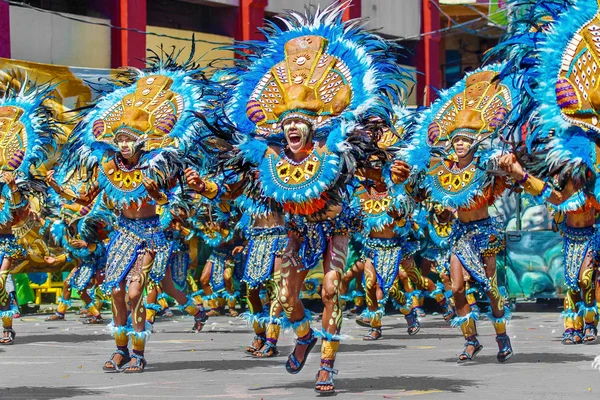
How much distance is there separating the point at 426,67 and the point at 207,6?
815 cm

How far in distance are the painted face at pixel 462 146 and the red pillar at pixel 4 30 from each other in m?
11.6

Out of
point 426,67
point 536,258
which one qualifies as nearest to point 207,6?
point 426,67

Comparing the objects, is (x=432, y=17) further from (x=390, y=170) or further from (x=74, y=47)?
(x=390, y=170)

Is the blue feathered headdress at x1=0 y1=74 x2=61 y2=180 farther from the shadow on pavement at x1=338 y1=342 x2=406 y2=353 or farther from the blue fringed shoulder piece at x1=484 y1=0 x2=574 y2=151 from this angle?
the blue fringed shoulder piece at x1=484 y1=0 x2=574 y2=151

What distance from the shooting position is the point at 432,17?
32.6 meters

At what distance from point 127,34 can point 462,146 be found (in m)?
13.4

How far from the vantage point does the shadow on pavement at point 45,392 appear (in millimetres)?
8680

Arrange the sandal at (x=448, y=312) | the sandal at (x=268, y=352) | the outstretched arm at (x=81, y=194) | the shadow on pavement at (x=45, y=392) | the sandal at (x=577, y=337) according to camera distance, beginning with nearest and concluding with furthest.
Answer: the shadow on pavement at (x=45, y=392)
the outstretched arm at (x=81, y=194)
the sandal at (x=268, y=352)
the sandal at (x=577, y=337)
the sandal at (x=448, y=312)

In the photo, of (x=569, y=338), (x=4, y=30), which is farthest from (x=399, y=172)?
(x=4, y=30)

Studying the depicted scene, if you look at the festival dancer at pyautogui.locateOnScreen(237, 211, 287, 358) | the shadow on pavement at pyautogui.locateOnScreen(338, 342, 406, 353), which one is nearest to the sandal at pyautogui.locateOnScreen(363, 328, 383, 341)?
the shadow on pavement at pyautogui.locateOnScreen(338, 342, 406, 353)

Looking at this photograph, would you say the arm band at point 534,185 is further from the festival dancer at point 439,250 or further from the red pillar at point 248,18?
the red pillar at point 248,18

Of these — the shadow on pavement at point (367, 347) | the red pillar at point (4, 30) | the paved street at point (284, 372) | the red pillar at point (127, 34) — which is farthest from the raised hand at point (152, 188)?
the red pillar at point (127, 34)

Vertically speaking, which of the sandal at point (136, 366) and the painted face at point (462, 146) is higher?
the painted face at point (462, 146)

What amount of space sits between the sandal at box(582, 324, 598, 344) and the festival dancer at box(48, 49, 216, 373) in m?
4.66
